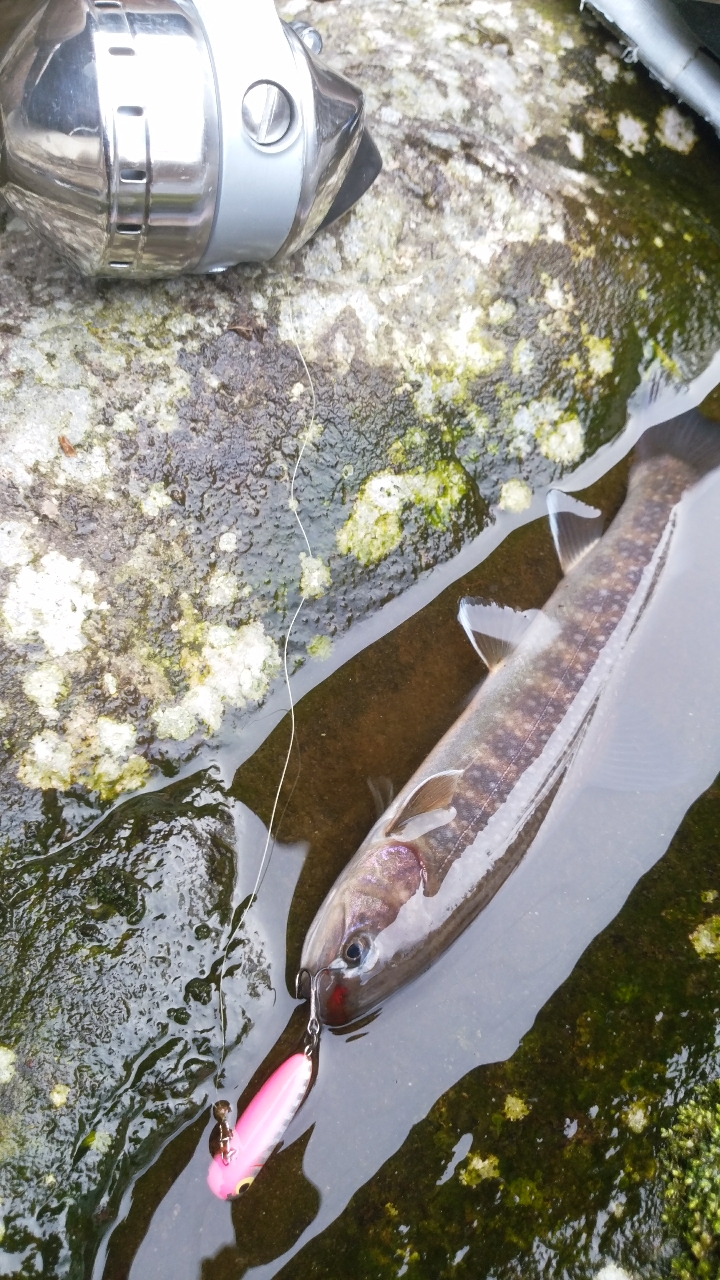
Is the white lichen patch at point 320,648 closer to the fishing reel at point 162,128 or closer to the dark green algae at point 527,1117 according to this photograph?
the dark green algae at point 527,1117

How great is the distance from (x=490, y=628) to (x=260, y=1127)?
2034 millimetres

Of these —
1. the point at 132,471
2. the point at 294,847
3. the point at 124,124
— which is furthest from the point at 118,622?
the point at 124,124

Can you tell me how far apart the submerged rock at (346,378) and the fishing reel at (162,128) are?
41cm

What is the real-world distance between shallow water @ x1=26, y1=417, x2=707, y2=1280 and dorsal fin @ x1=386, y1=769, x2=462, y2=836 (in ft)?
0.62

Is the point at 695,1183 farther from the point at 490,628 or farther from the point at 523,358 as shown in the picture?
the point at 523,358

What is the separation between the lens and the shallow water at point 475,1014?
2.87 metres

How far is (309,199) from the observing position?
2.93 meters

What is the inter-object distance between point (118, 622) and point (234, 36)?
184cm

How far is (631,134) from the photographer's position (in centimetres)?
399

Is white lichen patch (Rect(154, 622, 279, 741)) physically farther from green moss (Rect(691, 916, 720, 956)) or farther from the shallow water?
green moss (Rect(691, 916, 720, 956))

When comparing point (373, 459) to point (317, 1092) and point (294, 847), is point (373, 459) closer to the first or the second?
point (294, 847)

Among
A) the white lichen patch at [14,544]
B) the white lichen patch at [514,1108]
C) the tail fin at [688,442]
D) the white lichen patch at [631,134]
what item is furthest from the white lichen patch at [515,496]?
the white lichen patch at [514,1108]

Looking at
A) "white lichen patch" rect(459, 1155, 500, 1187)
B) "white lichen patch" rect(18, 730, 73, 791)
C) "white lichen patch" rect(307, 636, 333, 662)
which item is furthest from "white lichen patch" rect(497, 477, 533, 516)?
"white lichen patch" rect(459, 1155, 500, 1187)

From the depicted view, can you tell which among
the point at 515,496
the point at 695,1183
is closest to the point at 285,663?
the point at 515,496
